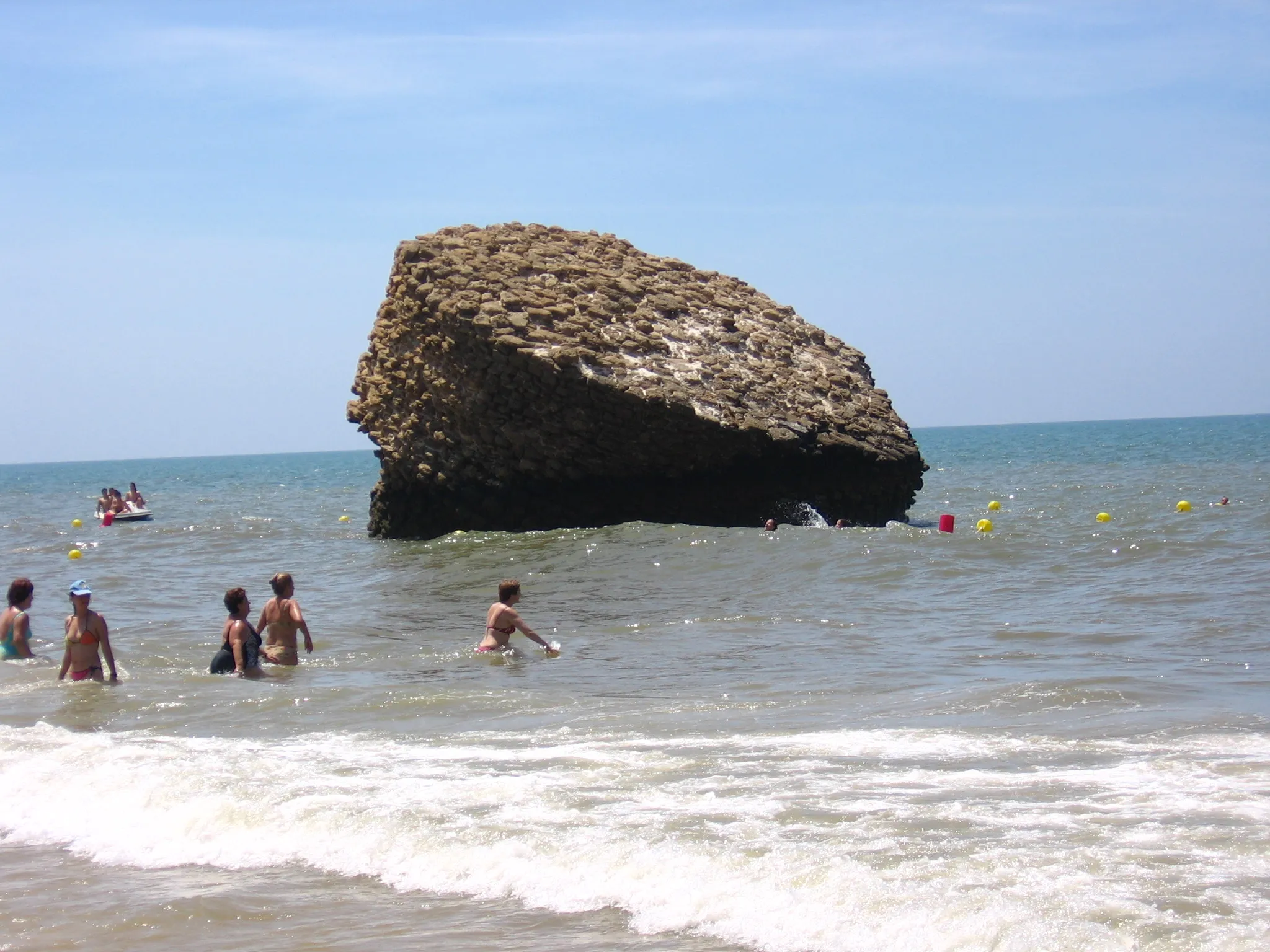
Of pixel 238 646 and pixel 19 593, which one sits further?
pixel 19 593

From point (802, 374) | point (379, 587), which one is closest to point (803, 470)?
point (802, 374)

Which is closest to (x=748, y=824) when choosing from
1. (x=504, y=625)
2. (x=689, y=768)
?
(x=689, y=768)

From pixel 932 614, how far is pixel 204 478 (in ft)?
263

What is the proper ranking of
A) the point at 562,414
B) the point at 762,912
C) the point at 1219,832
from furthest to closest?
the point at 562,414
the point at 1219,832
the point at 762,912

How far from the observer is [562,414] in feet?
64.1

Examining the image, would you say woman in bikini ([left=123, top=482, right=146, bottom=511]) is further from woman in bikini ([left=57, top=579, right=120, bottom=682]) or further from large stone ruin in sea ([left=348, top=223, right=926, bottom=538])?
woman in bikini ([left=57, top=579, right=120, bottom=682])

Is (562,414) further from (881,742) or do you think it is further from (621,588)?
(881,742)

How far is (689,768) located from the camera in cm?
732

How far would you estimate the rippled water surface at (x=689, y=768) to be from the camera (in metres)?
5.14

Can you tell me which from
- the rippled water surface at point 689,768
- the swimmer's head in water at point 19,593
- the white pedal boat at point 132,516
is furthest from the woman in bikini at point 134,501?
the swimmer's head in water at point 19,593

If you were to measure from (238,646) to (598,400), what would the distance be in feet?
28.8

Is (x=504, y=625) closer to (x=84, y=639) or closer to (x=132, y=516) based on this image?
(x=84, y=639)

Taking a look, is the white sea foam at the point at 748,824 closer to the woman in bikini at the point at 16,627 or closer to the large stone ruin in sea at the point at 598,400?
the woman in bikini at the point at 16,627

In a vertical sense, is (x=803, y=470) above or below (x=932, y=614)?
above
